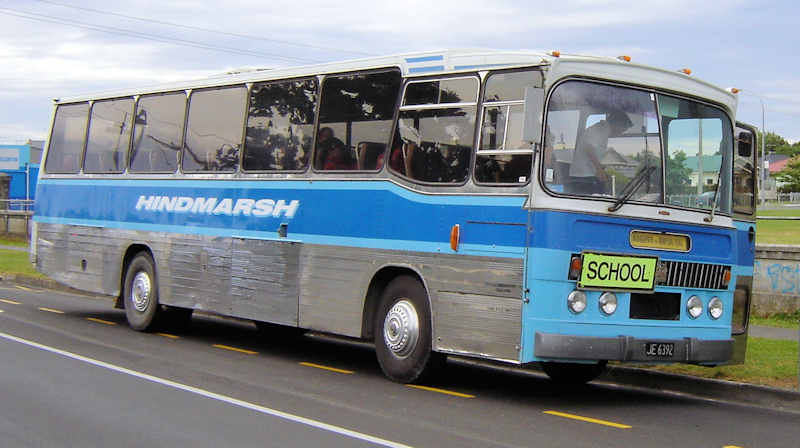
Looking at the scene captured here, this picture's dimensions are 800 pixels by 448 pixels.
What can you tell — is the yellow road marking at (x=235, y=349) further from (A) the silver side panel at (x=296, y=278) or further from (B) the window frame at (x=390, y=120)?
(B) the window frame at (x=390, y=120)

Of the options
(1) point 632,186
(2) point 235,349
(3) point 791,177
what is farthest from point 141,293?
(3) point 791,177

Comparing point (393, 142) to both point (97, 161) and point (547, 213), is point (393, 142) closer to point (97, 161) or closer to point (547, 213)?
point (547, 213)

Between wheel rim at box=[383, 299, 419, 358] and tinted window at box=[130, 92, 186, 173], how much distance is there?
5414 mm

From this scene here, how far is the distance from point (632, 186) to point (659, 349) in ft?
5.18

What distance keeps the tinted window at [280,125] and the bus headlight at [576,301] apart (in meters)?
4.24

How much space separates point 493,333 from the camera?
9930 millimetres

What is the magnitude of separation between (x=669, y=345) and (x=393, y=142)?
11.8 ft

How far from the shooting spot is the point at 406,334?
10891mm

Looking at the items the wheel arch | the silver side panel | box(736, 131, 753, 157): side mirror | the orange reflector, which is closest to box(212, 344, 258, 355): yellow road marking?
the silver side panel

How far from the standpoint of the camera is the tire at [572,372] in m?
11.4

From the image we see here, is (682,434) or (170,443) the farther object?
(682,434)

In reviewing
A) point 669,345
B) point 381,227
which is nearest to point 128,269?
point 381,227

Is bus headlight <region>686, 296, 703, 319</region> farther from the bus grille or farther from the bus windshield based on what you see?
the bus windshield

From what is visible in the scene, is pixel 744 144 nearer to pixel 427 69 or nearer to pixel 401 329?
pixel 427 69
